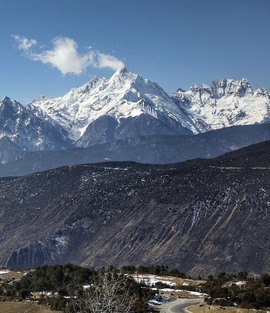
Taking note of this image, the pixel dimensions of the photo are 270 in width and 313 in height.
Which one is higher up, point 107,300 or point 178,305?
point 107,300

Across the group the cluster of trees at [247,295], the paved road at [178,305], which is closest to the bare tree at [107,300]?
the paved road at [178,305]

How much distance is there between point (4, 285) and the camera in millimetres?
120000

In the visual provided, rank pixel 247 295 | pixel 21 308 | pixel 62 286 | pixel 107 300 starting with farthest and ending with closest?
pixel 62 286
pixel 247 295
pixel 21 308
pixel 107 300

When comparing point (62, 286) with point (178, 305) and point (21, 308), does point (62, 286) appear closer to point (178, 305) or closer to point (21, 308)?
point (178, 305)

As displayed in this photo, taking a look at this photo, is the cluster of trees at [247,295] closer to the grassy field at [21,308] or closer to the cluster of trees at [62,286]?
the cluster of trees at [62,286]

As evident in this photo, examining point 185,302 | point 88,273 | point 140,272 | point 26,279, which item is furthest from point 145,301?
point 140,272

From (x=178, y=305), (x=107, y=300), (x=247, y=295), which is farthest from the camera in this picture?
(x=178, y=305)

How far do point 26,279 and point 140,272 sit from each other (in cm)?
3240

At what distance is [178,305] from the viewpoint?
89.1 metres

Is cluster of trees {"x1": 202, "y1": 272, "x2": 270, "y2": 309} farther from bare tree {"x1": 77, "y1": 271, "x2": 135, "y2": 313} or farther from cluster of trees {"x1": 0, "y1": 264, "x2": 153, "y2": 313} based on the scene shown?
bare tree {"x1": 77, "y1": 271, "x2": 135, "y2": 313}

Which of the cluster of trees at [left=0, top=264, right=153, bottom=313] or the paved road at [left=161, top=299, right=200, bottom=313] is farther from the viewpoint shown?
the cluster of trees at [left=0, top=264, right=153, bottom=313]

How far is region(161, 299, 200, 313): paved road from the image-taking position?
84000 millimetres

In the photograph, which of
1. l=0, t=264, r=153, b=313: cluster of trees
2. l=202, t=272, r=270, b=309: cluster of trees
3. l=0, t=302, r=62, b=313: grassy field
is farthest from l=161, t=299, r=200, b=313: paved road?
l=0, t=302, r=62, b=313: grassy field

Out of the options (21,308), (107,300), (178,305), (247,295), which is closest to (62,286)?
(178,305)
